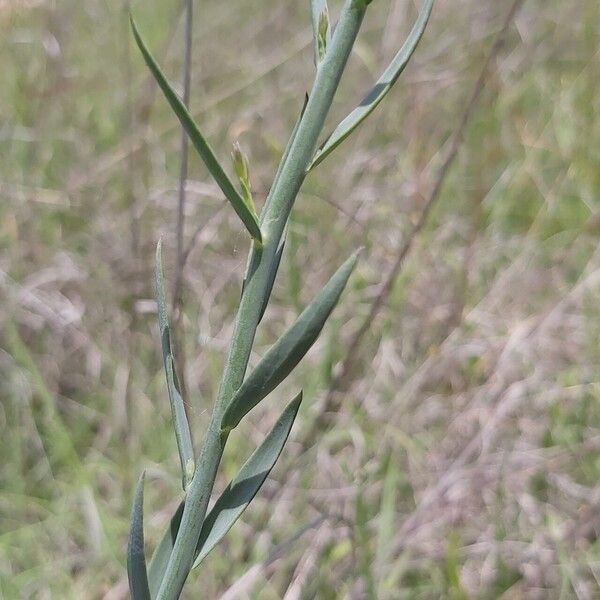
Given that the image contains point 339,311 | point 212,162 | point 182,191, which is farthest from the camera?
point 339,311

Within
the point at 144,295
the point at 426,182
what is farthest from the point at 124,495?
the point at 426,182

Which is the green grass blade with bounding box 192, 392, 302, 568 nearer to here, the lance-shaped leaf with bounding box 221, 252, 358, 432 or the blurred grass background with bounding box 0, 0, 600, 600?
the lance-shaped leaf with bounding box 221, 252, 358, 432

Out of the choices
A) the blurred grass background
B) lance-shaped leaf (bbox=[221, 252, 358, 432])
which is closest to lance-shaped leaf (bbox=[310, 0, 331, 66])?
lance-shaped leaf (bbox=[221, 252, 358, 432])

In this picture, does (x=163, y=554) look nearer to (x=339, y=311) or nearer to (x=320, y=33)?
(x=320, y=33)

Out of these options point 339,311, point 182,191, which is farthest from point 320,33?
point 339,311

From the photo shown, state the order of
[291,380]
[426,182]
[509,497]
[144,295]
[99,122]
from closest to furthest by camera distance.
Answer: [509,497] → [291,380] → [144,295] → [426,182] → [99,122]

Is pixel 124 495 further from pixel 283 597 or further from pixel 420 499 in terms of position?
pixel 420 499

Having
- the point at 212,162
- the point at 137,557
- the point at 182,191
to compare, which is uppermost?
the point at 182,191
